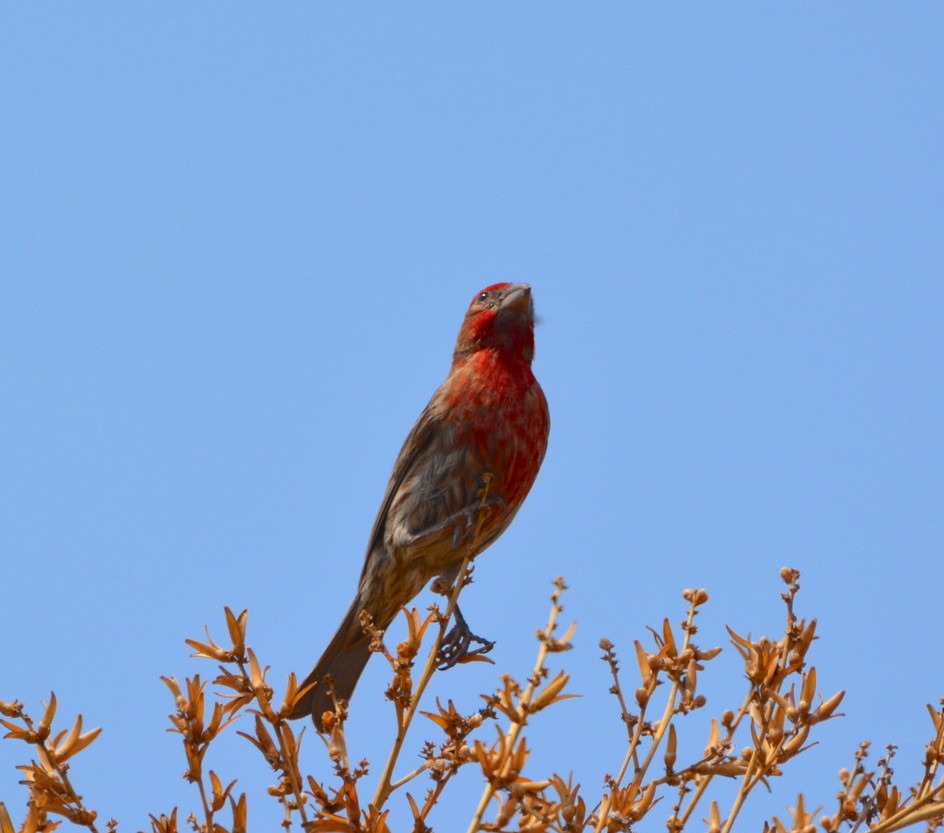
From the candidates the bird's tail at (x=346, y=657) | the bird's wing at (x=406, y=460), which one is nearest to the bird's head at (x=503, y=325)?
the bird's wing at (x=406, y=460)

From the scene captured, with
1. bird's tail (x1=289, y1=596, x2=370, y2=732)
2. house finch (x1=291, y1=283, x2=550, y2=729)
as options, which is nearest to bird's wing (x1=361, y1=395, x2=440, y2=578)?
house finch (x1=291, y1=283, x2=550, y2=729)

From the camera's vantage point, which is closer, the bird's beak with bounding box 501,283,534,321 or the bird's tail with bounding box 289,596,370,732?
the bird's tail with bounding box 289,596,370,732

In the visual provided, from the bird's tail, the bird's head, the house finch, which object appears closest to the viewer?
the house finch

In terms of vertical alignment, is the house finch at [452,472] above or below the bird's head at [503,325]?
below

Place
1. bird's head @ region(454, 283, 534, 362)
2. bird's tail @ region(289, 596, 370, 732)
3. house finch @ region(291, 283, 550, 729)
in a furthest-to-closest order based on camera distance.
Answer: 1. bird's head @ region(454, 283, 534, 362)
2. bird's tail @ region(289, 596, 370, 732)
3. house finch @ region(291, 283, 550, 729)

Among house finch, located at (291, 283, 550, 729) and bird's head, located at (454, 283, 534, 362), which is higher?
bird's head, located at (454, 283, 534, 362)

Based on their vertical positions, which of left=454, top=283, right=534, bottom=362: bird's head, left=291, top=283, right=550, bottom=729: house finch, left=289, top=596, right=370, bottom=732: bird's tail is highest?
left=454, top=283, right=534, bottom=362: bird's head

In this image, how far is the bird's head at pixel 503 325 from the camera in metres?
7.14

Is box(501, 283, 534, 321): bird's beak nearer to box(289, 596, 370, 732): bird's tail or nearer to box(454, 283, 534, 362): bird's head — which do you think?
box(454, 283, 534, 362): bird's head

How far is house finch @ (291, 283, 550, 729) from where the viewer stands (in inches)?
257

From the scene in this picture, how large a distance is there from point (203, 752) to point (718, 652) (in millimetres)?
1247

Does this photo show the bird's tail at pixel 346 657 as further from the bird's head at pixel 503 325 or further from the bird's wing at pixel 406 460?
the bird's head at pixel 503 325

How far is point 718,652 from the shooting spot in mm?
3379

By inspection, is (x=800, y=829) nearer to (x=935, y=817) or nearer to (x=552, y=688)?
(x=935, y=817)
